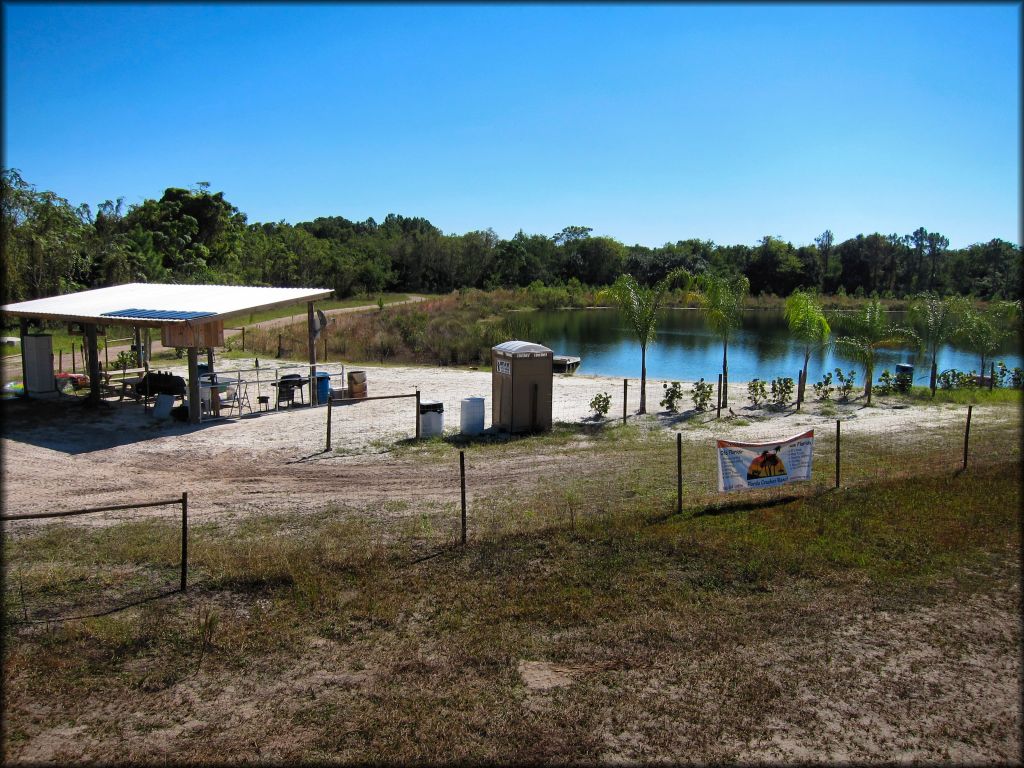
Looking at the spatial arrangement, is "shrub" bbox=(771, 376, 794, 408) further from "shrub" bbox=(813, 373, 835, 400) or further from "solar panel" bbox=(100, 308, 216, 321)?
"solar panel" bbox=(100, 308, 216, 321)

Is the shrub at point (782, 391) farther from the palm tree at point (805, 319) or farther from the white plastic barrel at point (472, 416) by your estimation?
the white plastic barrel at point (472, 416)

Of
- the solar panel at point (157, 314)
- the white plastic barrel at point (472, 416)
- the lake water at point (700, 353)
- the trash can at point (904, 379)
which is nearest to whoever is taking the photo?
the white plastic barrel at point (472, 416)

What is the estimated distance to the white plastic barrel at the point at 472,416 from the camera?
16.5m

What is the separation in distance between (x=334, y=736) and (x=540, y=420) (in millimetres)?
Answer: 11850

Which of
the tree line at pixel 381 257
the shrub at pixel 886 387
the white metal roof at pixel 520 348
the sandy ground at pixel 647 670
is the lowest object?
the sandy ground at pixel 647 670

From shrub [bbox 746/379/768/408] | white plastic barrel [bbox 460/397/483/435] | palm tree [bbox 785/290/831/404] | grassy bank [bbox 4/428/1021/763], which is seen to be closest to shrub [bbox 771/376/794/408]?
shrub [bbox 746/379/768/408]

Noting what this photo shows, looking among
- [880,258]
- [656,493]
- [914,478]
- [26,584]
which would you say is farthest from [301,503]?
[880,258]

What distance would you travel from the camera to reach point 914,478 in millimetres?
12141

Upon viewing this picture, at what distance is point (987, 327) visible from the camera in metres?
24.4

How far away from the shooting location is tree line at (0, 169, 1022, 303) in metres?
37.0

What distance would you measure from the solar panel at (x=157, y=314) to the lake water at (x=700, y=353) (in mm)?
13382

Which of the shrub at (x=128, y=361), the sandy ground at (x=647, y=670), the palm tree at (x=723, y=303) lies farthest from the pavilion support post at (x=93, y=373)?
the palm tree at (x=723, y=303)

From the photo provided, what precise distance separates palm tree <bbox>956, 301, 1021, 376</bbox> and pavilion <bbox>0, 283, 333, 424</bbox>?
66.0 feet

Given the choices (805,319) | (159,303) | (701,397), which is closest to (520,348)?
(701,397)
